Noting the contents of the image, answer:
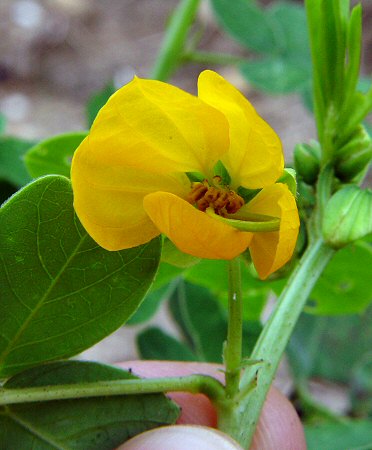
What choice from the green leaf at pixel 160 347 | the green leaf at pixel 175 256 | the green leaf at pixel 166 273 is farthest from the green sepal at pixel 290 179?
the green leaf at pixel 160 347

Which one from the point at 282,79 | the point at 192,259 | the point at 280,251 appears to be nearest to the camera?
the point at 280,251

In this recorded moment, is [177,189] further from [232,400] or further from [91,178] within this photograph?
[232,400]

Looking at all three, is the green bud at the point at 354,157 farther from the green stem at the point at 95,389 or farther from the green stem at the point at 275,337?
the green stem at the point at 95,389

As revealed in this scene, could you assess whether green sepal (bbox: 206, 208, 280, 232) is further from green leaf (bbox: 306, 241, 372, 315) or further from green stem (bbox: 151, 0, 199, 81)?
green stem (bbox: 151, 0, 199, 81)

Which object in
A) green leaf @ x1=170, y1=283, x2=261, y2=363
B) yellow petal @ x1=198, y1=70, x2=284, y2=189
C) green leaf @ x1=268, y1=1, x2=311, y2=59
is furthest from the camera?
green leaf @ x1=268, y1=1, x2=311, y2=59

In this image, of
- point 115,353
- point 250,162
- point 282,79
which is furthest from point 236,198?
point 115,353

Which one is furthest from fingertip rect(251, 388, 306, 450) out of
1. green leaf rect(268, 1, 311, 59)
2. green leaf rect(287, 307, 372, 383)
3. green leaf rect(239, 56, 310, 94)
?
green leaf rect(268, 1, 311, 59)
